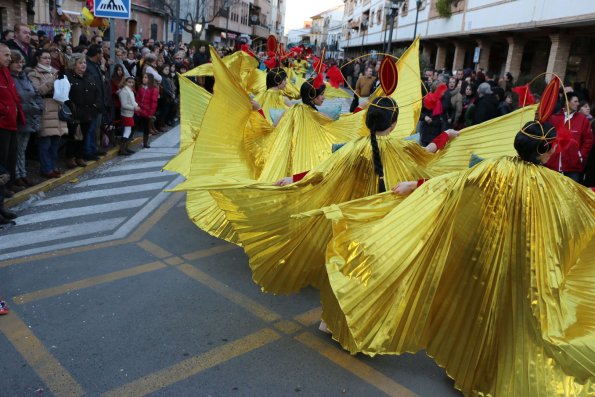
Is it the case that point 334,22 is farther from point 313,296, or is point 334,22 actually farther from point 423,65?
point 313,296

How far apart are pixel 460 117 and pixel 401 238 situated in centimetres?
780

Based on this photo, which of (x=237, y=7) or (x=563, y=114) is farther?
(x=237, y=7)

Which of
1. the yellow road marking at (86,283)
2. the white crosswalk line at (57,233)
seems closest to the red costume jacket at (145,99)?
the white crosswalk line at (57,233)

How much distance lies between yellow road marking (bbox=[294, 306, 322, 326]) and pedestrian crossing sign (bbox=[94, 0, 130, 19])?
5.89m

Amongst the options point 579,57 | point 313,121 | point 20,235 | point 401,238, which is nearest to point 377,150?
point 401,238

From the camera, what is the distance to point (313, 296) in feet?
13.8

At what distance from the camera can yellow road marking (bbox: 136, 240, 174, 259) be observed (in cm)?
479

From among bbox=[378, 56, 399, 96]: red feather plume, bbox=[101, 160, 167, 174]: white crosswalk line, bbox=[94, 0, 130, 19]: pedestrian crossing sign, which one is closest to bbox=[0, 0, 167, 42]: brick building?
bbox=[94, 0, 130, 19]: pedestrian crossing sign

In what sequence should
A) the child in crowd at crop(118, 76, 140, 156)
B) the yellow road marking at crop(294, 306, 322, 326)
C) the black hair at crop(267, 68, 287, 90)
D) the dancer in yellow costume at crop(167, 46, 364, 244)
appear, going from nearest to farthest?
the yellow road marking at crop(294, 306, 322, 326) < the dancer in yellow costume at crop(167, 46, 364, 244) < the black hair at crop(267, 68, 287, 90) < the child in crowd at crop(118, 76, 140, 156)

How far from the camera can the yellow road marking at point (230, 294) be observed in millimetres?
3797

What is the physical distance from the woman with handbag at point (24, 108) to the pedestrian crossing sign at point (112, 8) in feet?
6.91

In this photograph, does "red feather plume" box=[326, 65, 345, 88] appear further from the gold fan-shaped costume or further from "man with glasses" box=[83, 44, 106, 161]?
the gold fan-shaped costume

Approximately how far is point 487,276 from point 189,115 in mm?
4088

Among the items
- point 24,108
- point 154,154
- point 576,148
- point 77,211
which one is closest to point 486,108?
point 576,148
